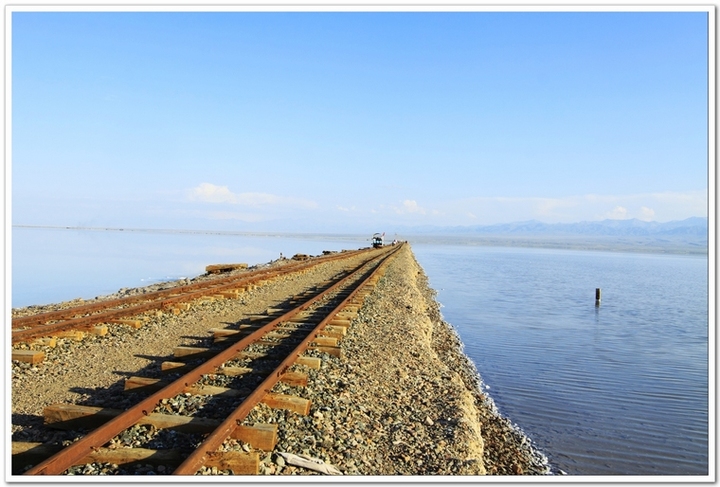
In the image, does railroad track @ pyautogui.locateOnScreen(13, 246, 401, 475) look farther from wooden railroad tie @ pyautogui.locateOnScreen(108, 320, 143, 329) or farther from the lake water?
the lake water

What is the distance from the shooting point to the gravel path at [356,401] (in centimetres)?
525

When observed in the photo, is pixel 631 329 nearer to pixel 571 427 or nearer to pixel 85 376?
pixel 571 427

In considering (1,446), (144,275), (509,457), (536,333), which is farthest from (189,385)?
(144,275)

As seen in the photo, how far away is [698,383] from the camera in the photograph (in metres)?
12.0

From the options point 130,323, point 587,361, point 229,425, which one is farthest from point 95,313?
point 587,361

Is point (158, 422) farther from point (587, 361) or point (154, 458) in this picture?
point (587, 361)

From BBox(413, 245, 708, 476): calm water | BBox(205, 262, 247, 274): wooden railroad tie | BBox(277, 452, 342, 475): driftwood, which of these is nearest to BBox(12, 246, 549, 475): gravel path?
BBox(277, 452, 342, 475): driftwood

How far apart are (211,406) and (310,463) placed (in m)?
1.53

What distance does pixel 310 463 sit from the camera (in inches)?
185

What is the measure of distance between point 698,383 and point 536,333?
5.57 meters

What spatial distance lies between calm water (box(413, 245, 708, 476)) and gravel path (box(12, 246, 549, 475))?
35.0 inches

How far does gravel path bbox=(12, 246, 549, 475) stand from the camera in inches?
207

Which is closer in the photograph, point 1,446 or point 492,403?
point 1,446

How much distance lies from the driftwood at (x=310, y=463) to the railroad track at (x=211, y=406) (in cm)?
20
